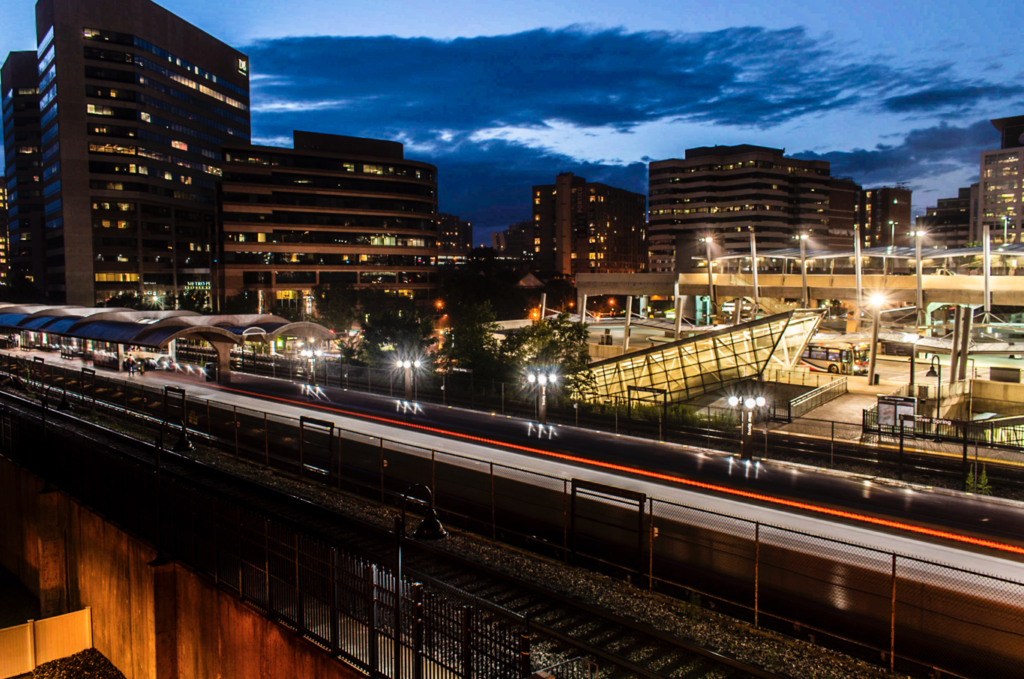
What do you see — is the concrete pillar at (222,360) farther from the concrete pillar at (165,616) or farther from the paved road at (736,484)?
the concrete pillar at (165,616)

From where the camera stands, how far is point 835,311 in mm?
90875

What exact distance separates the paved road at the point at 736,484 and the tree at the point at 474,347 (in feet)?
21.6

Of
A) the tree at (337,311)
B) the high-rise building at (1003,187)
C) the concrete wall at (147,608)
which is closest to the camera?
the concrete wall at (147,608)

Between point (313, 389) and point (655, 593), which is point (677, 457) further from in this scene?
point (313, 389)

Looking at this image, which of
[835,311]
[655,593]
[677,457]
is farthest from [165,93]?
[655,593]

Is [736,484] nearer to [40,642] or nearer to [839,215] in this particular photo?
[40,642]

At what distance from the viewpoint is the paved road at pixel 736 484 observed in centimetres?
1555

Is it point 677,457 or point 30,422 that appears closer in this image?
point 30,422

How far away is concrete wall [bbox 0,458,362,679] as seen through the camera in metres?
10.8

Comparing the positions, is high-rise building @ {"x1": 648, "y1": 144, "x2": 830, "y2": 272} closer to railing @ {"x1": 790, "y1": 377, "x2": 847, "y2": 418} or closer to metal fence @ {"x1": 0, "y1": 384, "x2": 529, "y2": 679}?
railing @ {"x1": 790, "y1": 377, "x2": 847, "y2": 418}

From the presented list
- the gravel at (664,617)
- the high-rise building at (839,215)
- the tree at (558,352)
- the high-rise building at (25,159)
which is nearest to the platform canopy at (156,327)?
the tree at (558,352)

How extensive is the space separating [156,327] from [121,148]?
92269 millimetres

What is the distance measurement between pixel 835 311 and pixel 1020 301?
4485 cm

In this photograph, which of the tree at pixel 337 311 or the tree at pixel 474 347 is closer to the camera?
the tree at pixel 474 347
